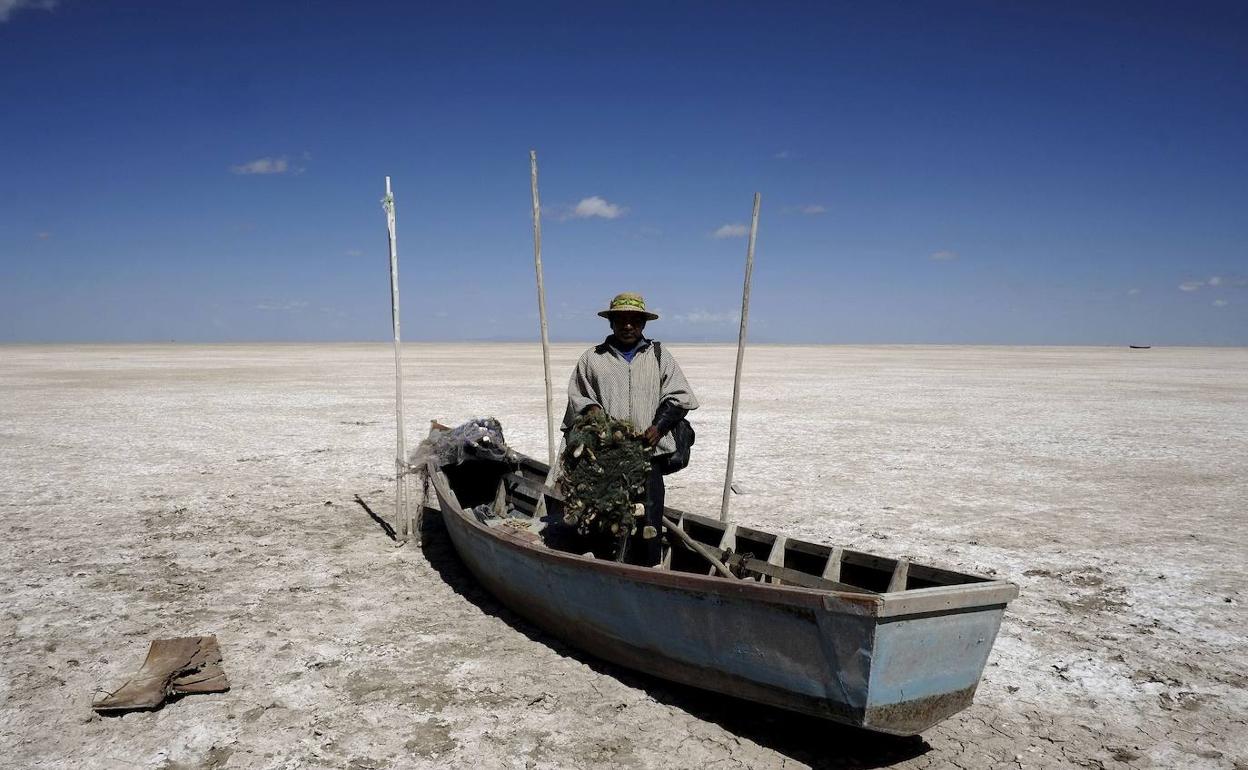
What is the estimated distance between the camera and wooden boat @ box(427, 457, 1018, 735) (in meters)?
3.38

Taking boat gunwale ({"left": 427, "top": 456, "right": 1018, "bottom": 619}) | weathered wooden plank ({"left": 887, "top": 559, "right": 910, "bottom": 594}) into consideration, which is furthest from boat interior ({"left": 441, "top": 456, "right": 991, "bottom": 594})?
boat gunwale ({"left": 427, "top": 456, "right": 1018, "bottom": 619})

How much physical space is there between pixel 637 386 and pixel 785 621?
202 centimetres

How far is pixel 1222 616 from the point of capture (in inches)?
223

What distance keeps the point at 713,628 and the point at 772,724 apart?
2.50 feet

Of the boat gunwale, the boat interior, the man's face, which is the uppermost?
the man's face

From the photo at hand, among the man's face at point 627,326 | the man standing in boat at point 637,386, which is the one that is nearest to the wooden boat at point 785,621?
the man standing in boat at point 637,386

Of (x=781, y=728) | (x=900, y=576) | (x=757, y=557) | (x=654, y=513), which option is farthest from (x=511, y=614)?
(x=900, y=576)

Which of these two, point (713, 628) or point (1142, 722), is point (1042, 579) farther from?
point (713, 628)

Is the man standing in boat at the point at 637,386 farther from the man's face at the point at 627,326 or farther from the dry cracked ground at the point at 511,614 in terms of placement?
the dry cracked ground at the point at 511,614

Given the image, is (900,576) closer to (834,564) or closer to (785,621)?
(834,564)

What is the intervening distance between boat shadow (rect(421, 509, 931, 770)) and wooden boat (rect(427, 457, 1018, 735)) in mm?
168

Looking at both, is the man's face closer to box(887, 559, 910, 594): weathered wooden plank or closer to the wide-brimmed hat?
the wide-brimmed hat

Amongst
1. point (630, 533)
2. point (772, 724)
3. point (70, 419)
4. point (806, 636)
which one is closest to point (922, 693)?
point (806, 636)

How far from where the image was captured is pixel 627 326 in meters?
5.11
